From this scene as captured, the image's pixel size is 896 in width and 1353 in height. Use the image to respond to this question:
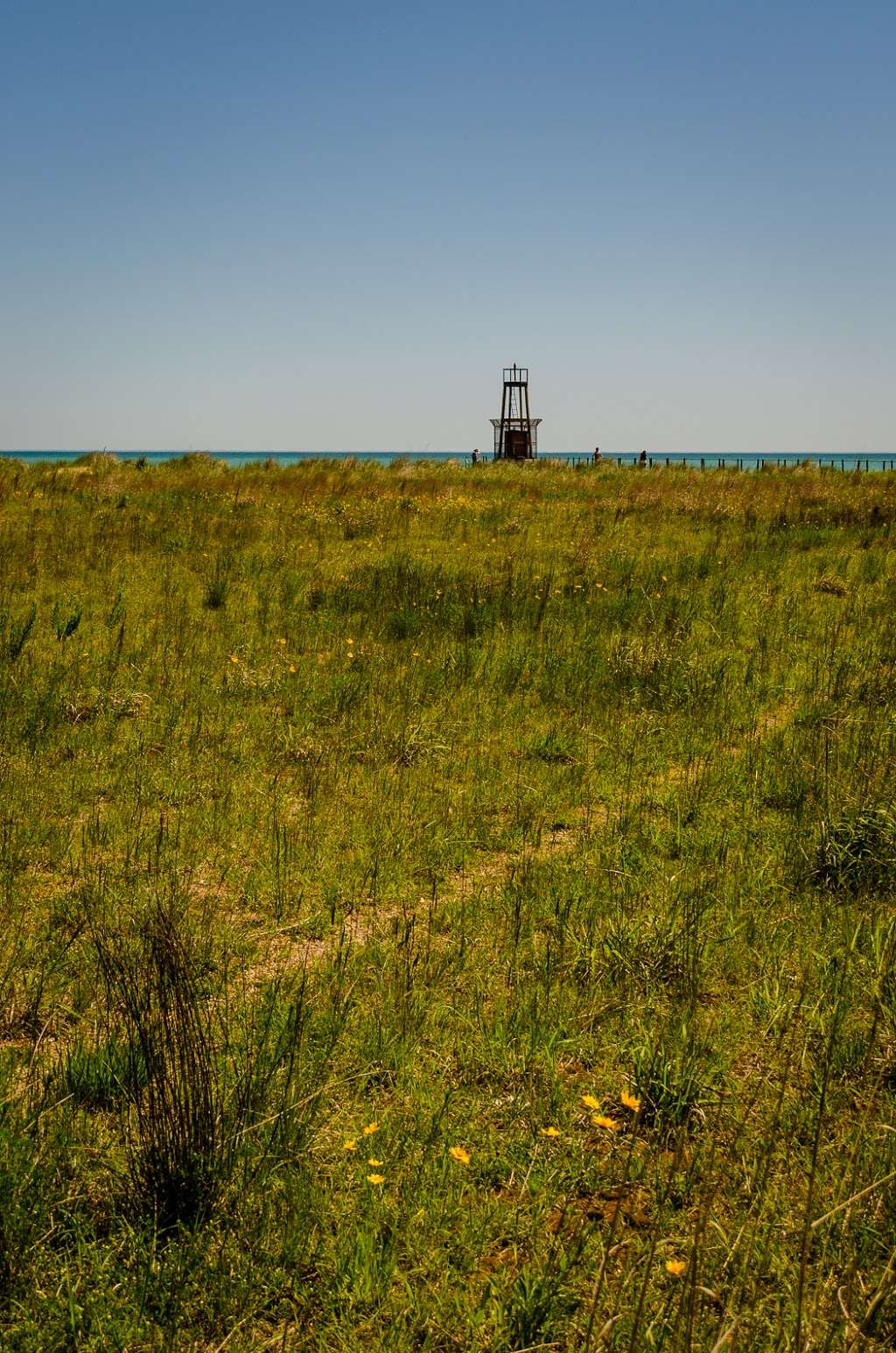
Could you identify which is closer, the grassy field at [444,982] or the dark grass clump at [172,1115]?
the grassy field at [444,982]

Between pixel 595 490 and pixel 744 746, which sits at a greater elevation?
pixel 595 490

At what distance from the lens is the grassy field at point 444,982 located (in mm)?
2072

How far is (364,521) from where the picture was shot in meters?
14.9

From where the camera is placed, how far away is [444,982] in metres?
3.33

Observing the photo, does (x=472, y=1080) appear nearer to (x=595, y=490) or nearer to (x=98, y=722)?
(x=98, y=722)

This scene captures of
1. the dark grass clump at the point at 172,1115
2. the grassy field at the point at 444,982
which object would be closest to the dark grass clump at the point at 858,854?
the grassy field at the point at 444,982

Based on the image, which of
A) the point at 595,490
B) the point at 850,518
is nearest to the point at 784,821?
the point at 850,518

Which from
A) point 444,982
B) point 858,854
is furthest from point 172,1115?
point 858,854

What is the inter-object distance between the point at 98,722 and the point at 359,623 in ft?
10.9

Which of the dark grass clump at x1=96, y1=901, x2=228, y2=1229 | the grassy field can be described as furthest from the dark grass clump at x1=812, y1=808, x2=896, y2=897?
the dark grass clump at x1=96, y1=901, x2=228, y2=1229

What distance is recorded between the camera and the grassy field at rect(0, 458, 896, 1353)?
207 centimetres

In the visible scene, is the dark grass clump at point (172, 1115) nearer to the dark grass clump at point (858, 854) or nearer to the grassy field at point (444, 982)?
the grassy field at point (444, 982)

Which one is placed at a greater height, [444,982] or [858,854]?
[858,854]

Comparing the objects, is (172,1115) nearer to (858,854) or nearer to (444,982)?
(444,982)
